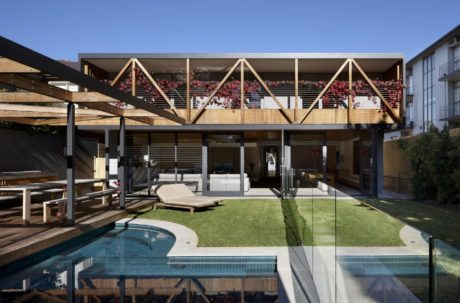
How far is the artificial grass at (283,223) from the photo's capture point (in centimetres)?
407

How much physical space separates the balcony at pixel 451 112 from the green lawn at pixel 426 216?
67.6ft

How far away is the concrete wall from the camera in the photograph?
13.3 meters

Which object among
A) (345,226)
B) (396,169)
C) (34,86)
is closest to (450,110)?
(396,169)

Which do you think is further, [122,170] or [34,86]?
[122,170]

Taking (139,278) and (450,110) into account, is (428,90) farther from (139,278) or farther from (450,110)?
(139,278)

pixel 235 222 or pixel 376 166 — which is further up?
pixel 376 166

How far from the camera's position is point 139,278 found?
5547 millimetres

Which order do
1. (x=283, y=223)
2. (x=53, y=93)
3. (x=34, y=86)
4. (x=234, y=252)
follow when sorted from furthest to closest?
(x=283, y=223) → (x=53, y=93) → (x=234, y=252) → (x=34, y=86)

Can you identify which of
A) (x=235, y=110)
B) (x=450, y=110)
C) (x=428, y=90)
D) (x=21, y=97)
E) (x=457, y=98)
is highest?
(x=428, y=90)

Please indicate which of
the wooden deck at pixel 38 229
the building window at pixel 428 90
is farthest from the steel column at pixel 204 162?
the building window at pixel 428 90

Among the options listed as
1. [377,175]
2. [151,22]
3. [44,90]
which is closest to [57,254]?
[44,90]

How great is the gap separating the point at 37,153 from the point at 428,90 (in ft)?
113

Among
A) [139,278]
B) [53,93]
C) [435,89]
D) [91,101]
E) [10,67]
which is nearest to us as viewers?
[10,67]

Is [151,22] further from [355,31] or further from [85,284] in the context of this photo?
[85,284]
